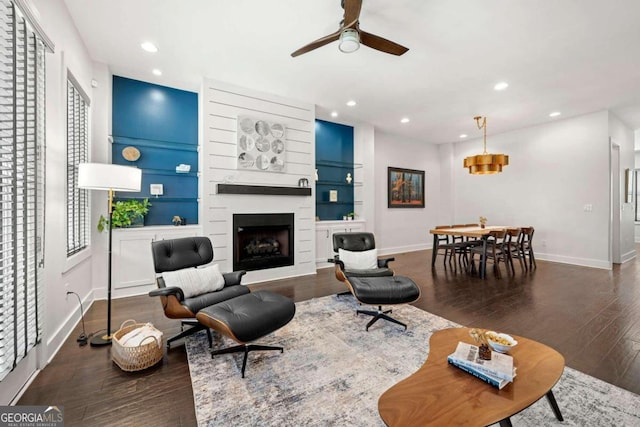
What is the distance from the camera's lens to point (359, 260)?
362 centimetres

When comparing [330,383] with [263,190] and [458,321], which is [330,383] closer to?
[458,321]

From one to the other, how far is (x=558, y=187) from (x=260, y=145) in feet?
20.8

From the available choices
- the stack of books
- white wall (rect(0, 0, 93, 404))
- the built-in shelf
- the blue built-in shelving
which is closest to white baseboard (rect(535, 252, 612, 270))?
the built-in shelf

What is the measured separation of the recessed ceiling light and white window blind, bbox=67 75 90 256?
85cm

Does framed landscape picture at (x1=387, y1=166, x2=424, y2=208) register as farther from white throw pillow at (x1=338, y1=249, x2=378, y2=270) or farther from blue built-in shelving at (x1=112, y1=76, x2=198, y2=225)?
blue built-in shelving at (x1=112, y1=76, x2=198, y2=225)

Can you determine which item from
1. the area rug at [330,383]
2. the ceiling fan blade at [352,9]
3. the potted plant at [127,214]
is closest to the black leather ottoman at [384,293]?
the area rug at [330,383]

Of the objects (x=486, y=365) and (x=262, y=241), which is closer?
(x=486, y=365)

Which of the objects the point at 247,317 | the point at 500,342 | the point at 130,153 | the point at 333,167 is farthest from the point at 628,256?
the point at 130,153

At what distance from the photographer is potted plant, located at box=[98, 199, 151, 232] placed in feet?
12.3

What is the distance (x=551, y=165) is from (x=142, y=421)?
797cm

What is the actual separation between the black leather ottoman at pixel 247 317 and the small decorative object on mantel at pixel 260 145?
2632 mm

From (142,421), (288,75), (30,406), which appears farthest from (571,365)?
(288,75)

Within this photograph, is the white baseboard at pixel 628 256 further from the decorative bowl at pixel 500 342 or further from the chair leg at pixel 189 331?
the chair leg at pixel 189 331

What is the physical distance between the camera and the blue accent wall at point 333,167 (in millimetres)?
6246
